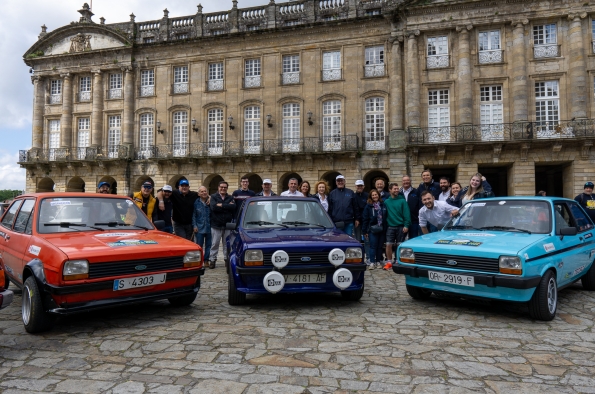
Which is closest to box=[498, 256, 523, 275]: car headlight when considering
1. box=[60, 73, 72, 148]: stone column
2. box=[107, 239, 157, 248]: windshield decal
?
box=[107, 239, 157, 248]: windshield decal

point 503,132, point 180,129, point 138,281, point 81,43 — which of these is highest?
point 81,43

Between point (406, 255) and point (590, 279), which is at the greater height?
point (406, 255)

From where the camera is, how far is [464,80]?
70.7ft

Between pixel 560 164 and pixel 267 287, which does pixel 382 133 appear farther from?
pixel 267 287

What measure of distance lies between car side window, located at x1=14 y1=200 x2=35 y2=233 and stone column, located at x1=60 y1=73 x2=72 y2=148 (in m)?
26.4

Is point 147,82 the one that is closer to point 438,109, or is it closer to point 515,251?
point 438,109

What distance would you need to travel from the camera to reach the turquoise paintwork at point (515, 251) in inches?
192

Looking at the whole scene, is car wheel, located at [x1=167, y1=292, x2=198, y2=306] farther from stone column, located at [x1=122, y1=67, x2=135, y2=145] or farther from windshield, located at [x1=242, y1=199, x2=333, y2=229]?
stone column, located at [x1=122, y1=67, x2=135, y2=145]

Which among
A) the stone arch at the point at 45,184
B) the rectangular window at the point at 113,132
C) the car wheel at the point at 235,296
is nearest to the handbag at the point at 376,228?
the car wheel at the point at 235,296

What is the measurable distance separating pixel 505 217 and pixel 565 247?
869 mm

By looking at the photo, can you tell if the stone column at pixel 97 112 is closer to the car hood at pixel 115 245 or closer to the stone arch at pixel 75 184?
the stone arch at pixel 75 184

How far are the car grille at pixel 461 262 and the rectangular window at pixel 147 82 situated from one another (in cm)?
2616

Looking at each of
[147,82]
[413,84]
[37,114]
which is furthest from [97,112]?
[413,84]

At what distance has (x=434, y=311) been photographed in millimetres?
5586
